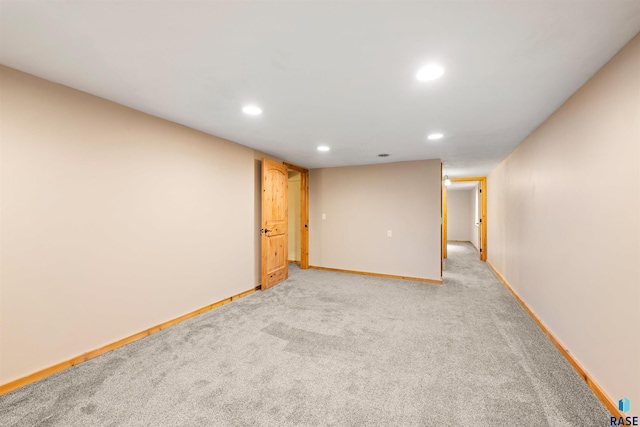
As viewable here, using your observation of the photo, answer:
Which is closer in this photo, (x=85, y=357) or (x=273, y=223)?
(x=85, y=357)

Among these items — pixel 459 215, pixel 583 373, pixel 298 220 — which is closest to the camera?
pixel 583 373

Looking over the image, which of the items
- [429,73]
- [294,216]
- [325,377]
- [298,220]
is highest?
[429,73]

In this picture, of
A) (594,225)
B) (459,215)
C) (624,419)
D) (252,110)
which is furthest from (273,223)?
(459,215)

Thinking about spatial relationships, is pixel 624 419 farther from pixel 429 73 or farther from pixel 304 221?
pixel 304 221

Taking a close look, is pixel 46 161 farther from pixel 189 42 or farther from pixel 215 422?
pixel 215 422

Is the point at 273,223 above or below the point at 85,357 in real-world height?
above

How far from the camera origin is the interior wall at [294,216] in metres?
6.61

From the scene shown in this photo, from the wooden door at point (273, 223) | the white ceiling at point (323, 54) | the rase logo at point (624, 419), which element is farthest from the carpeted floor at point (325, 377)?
the white ceiling at point (323, 54)

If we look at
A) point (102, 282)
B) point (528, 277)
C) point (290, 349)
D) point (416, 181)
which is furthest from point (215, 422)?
point (416, 181)

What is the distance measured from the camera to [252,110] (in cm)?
256

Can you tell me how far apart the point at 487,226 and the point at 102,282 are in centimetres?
730

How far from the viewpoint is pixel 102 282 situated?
2342 mm

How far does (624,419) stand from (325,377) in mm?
1804

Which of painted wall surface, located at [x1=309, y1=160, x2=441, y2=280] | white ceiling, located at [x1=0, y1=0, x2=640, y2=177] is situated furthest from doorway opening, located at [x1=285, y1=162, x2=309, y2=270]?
white ceiling, located at [x1=0, y1=0, x2=640, y2=177]
